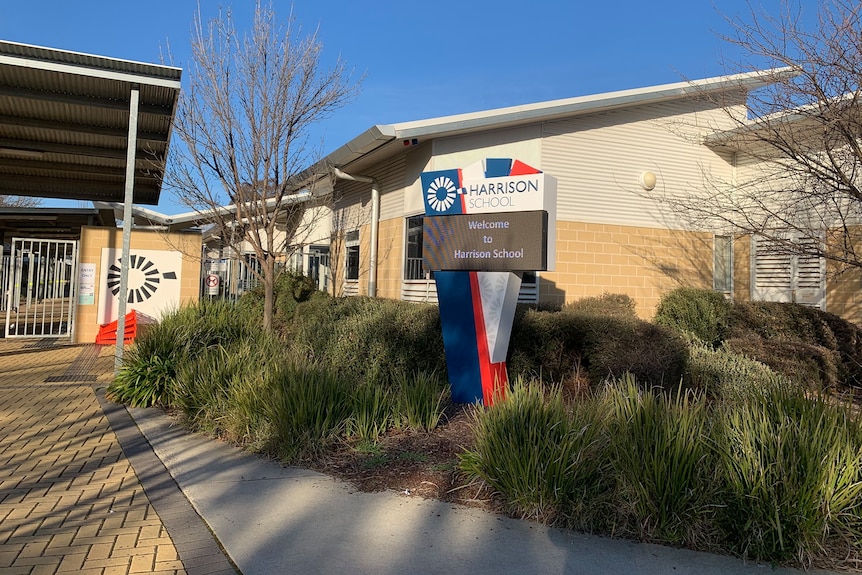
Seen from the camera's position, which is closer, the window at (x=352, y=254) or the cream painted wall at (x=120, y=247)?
the cream painted wall at (x=120, y=247)

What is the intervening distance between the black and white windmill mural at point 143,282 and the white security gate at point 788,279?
13452 mm

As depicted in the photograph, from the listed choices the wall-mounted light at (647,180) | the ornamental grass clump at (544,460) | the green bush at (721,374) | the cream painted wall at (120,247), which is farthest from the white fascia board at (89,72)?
the wall-mounted light at (647,180)

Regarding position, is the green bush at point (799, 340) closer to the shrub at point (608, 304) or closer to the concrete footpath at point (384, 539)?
the shrub at point (608, 304)

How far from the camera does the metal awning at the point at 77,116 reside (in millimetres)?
8578

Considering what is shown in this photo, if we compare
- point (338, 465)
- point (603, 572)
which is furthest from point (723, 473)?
point (338, 465)

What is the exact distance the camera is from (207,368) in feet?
24.3

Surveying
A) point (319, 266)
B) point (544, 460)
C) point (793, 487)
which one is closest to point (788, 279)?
point (793, 487)

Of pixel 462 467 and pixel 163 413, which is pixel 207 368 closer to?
pixel 163 413

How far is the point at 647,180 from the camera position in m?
13.0

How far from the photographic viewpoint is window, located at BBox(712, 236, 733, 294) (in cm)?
1392

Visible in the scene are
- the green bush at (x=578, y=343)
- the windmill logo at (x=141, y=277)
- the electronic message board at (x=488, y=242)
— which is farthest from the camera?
the windmill logo at (x=141, y=277)

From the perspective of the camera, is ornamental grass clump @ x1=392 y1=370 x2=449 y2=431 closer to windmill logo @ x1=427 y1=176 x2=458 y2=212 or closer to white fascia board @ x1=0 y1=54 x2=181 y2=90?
windmill logo @ x1=427 y1=176 x2=458 y2=212

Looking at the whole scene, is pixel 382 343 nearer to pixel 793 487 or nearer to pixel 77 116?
pixel 793 487

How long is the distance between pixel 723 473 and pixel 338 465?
3129mm
